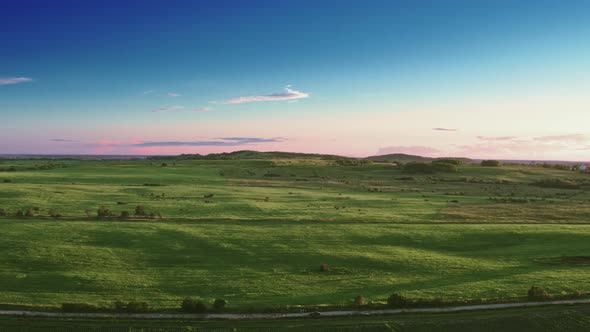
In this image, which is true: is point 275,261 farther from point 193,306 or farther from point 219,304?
point 193,306

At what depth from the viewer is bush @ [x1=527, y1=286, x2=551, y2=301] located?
73.8 feet

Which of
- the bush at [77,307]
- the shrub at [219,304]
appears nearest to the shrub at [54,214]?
the bush at [77,307]

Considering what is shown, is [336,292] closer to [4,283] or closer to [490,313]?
[490,313]

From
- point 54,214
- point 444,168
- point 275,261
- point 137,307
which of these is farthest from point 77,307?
point 444,168

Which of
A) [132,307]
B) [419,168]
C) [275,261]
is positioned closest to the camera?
[132,307]

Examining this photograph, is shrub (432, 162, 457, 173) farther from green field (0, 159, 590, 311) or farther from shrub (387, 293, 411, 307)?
shrub (387, 293, 411, 307)

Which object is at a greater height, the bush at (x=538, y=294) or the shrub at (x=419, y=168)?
the shrub at (x=419, y=168)

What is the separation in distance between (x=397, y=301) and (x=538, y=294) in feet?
25.2

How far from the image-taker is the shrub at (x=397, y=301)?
21359 millimetres

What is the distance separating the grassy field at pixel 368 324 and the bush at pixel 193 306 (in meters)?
1.08

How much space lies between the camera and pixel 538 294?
22.6 meters

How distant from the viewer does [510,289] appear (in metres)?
23.9

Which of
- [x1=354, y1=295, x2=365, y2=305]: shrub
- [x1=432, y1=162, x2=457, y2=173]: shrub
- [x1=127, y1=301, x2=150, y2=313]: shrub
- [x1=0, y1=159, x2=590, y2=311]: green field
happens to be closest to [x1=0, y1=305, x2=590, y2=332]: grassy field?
[x1=127, y1=301, x2=150, y2=313]: shrub

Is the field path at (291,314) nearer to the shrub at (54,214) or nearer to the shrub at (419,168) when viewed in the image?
the shrub at (54,214)
